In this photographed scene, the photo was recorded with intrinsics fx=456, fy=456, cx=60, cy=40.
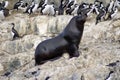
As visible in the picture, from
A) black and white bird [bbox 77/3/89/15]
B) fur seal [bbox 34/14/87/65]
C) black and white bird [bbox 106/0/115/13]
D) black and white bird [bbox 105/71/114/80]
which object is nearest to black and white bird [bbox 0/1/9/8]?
black and white bird [bbox 77/3/89/15]

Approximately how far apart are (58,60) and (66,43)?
0.55 m

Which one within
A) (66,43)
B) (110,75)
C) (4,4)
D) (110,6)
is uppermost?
(66,43)

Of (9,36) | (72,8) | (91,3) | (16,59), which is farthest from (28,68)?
(91,3)

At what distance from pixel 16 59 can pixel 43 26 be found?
160 inches

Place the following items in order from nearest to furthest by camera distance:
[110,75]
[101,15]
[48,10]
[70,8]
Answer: [110,75] → [101,15] → [48,10] → [70,8]

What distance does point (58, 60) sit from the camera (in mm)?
13305

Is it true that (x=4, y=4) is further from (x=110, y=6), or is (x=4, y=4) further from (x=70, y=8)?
(x=110, y=6)

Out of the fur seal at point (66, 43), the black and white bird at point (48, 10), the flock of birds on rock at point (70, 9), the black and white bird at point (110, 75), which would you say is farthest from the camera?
A: the black and white bird at point (48, 10)

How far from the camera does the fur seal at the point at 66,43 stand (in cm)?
1330

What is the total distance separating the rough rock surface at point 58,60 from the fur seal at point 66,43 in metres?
0.23

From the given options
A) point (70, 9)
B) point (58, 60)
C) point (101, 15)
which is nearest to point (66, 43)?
point (58, 60)

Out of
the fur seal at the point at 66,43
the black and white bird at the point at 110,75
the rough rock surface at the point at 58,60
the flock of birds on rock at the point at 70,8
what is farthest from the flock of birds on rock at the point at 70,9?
the black and white bird at the point at 110,75

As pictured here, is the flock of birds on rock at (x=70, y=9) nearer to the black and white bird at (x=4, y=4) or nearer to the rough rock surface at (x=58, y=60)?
the black and white bird at (x=4, y=4)

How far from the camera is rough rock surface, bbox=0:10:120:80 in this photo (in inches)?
488
